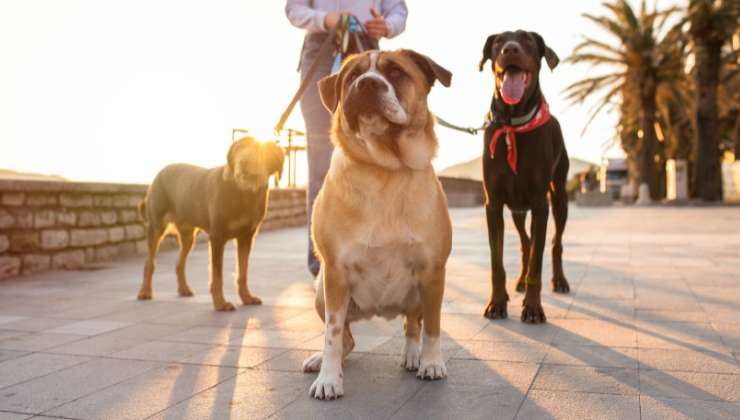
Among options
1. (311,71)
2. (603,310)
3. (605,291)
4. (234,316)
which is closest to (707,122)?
(605,291)

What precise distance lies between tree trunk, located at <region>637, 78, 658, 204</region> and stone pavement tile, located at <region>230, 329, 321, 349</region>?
29772mm

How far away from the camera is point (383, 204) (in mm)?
2895

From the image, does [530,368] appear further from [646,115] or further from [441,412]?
[646,115]

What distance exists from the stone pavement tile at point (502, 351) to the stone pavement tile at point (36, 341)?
85.4 inches

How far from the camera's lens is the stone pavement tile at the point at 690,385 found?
2.66m

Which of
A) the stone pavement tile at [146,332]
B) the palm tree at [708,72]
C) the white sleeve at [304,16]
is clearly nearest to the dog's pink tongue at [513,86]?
the white sleeve at [304,16]

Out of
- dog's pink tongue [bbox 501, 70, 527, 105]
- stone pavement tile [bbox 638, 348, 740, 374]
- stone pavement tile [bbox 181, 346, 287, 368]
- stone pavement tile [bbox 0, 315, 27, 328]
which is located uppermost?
dog's pink tongue [bbox 501, 70, 527, 105]

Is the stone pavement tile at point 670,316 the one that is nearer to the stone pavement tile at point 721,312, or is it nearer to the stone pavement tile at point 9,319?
the stone pavement tile at point 721,312

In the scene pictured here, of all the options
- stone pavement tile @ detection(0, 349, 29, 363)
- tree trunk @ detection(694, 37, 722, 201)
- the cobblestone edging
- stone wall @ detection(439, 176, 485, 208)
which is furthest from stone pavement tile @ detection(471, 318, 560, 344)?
tree trunk @ detection(694, 37, 722, 201)

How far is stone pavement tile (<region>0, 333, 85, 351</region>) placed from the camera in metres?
3.70

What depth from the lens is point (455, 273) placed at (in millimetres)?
6699

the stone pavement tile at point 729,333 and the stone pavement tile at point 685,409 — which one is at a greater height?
the stone pavement tile at point 685,409

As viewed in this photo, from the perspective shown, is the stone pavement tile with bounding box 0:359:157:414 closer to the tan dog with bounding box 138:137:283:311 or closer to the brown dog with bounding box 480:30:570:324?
the tan dog with bounding box 138:137:283:311

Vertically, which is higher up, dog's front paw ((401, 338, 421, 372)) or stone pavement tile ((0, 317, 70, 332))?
dog's front paw ((401, 338, 421, 372))
